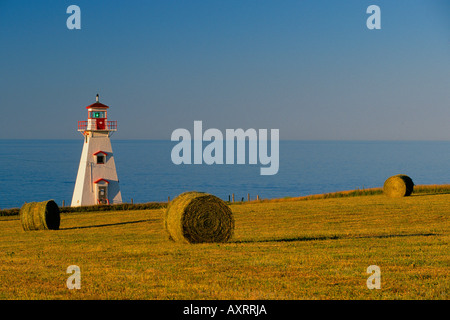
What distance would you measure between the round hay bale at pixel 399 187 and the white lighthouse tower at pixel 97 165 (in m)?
30.0

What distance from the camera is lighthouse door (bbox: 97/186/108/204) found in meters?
63.8

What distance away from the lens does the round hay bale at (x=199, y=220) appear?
2119 centimetres

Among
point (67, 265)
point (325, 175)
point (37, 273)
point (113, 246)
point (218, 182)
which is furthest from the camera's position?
point (325, 175)

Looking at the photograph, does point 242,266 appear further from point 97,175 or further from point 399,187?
point 97,175

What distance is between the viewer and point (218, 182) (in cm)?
14175

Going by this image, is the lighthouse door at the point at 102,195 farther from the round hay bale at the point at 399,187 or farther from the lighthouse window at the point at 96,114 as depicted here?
the round hay bale at the point at 399,187

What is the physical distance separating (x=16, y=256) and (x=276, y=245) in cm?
895

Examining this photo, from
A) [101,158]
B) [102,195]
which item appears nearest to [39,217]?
[102,195]

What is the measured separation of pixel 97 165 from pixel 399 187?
109 ft

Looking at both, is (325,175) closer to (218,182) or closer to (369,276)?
(218,182)

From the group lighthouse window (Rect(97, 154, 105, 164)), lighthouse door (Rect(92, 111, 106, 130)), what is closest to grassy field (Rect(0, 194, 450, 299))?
lighthouse window (Rect(97, 154, 105, 164))

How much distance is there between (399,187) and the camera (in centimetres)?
4803
